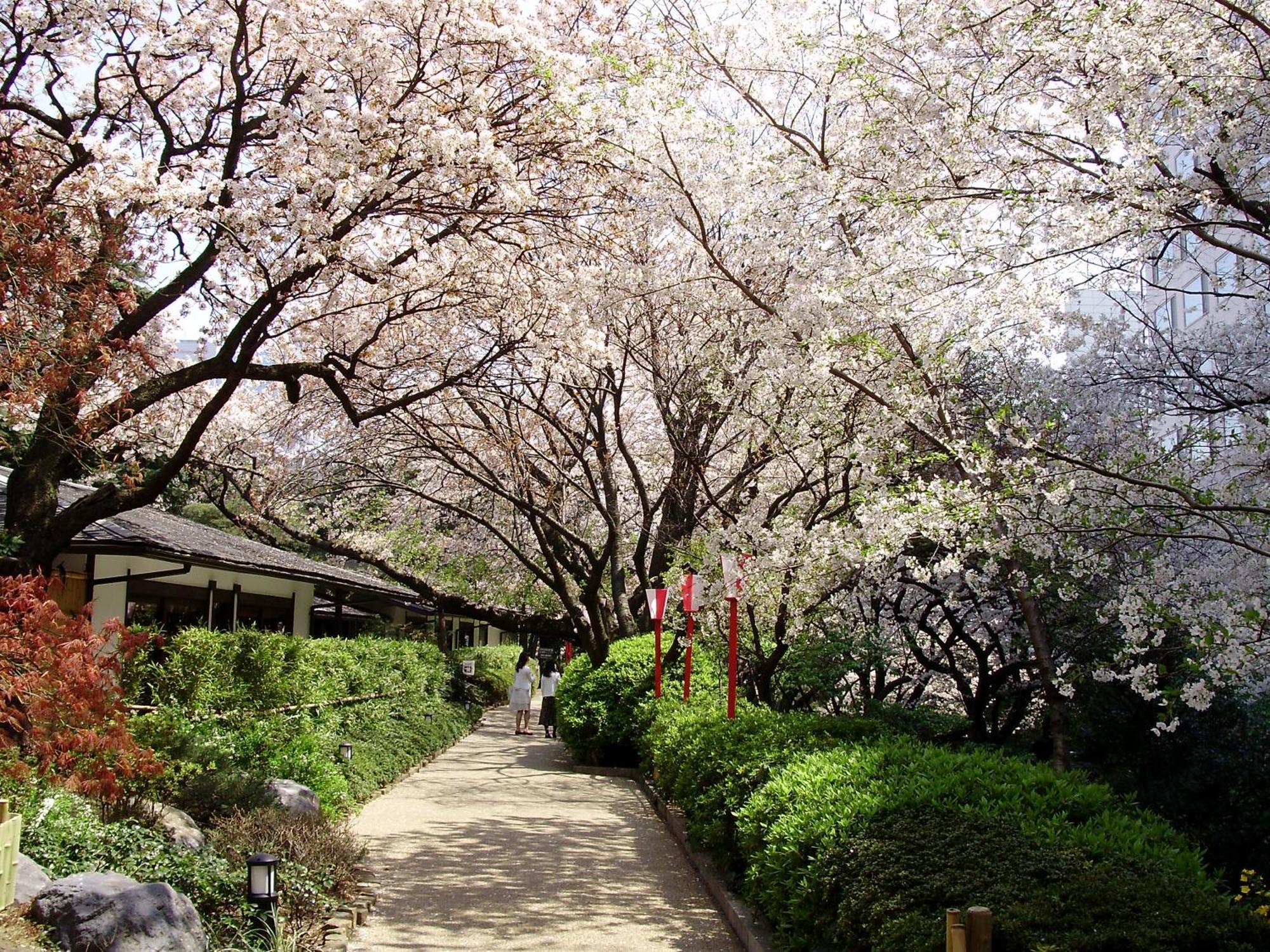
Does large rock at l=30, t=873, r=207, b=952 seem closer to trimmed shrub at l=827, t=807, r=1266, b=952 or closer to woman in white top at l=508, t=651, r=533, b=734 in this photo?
trimmed shrub at l=827, t=807, r=1266, b=952

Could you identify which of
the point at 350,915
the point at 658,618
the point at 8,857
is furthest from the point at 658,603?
the point at 8,857

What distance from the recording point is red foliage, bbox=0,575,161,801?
4.90 m

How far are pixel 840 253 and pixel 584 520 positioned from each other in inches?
545

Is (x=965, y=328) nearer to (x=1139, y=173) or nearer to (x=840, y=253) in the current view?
(x=840, y=253)

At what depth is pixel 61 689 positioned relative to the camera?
4977 millimetres

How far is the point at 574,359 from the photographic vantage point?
12945 mm

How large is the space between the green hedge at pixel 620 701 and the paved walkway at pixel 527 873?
1355 millimetres

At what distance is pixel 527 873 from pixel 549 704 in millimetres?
15027

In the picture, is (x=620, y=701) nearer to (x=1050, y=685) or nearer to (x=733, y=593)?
(x=733, y=593)

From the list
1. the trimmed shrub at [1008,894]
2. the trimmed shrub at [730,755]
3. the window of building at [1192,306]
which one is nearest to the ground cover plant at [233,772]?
the trimmed shrub at [730,755]

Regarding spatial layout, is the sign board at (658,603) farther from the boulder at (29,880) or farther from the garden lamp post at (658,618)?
the boulder at (29,880)

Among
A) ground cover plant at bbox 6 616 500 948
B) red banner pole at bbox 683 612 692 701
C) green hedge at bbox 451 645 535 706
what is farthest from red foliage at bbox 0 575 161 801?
green hedge at bbox 451 645 535 706

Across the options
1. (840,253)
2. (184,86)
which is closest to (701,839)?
(840,253)

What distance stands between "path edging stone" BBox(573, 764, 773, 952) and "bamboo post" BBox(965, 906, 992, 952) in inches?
109
